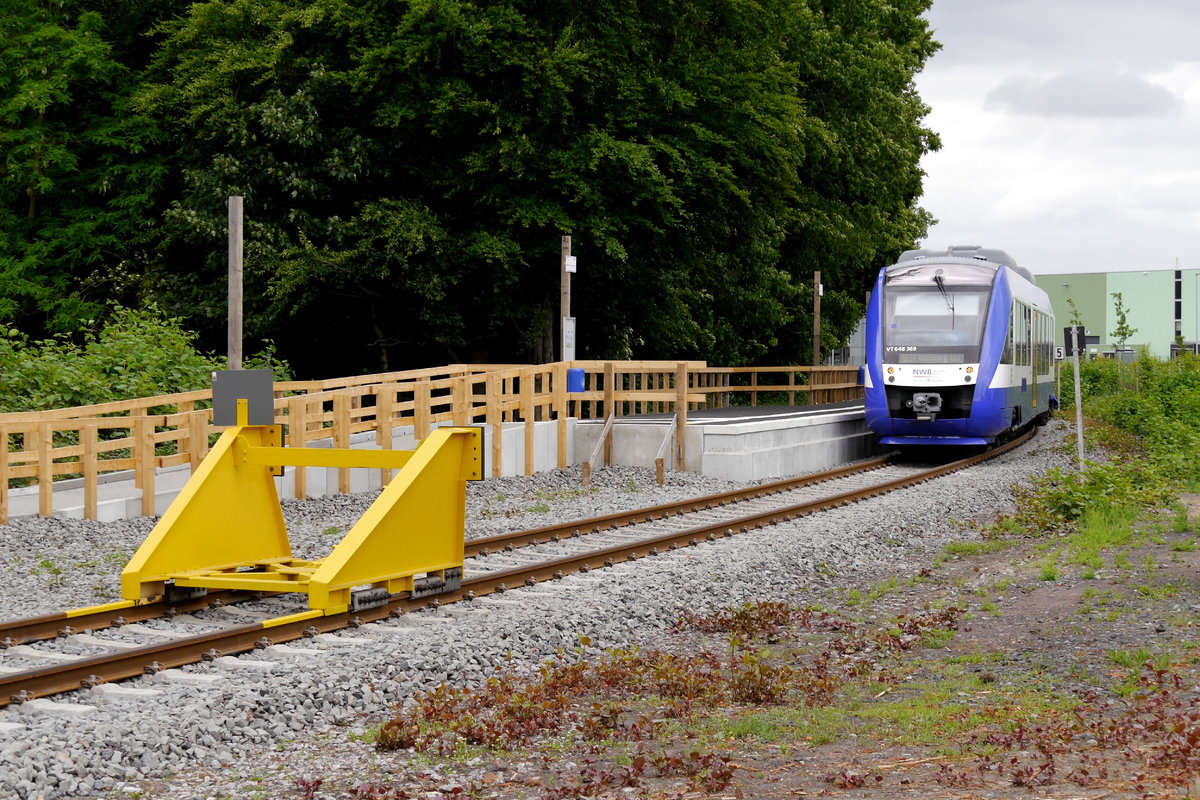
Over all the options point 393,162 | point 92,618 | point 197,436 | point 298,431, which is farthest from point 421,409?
point 393,162

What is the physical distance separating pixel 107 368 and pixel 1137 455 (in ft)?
57.3

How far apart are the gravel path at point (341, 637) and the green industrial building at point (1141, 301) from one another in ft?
302

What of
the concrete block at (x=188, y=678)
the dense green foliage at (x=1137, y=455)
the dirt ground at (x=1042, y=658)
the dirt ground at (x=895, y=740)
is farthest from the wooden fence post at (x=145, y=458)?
the dense green foliage at (x=1137, y=455)

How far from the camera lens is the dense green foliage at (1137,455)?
15.3m

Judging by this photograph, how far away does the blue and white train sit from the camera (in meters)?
22.2

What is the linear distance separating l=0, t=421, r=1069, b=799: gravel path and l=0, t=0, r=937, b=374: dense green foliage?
11.5 meters

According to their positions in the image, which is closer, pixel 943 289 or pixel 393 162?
pixel 943 289

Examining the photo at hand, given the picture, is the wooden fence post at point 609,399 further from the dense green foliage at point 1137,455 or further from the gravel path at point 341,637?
the dense green foliage at point 1137,455

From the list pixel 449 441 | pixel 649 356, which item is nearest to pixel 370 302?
pixel 649 356

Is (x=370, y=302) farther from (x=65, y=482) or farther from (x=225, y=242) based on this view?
(x=65, y=482)

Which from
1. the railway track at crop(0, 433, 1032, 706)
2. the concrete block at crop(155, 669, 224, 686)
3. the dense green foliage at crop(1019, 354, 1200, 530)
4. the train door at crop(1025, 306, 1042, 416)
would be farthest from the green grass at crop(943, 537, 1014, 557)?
the train door at crop(1025, 306, 1042, 416)

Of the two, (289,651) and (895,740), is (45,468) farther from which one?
(895,740)

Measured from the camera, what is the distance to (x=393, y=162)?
2853cm

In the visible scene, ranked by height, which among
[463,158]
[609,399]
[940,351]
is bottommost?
[609,399]
